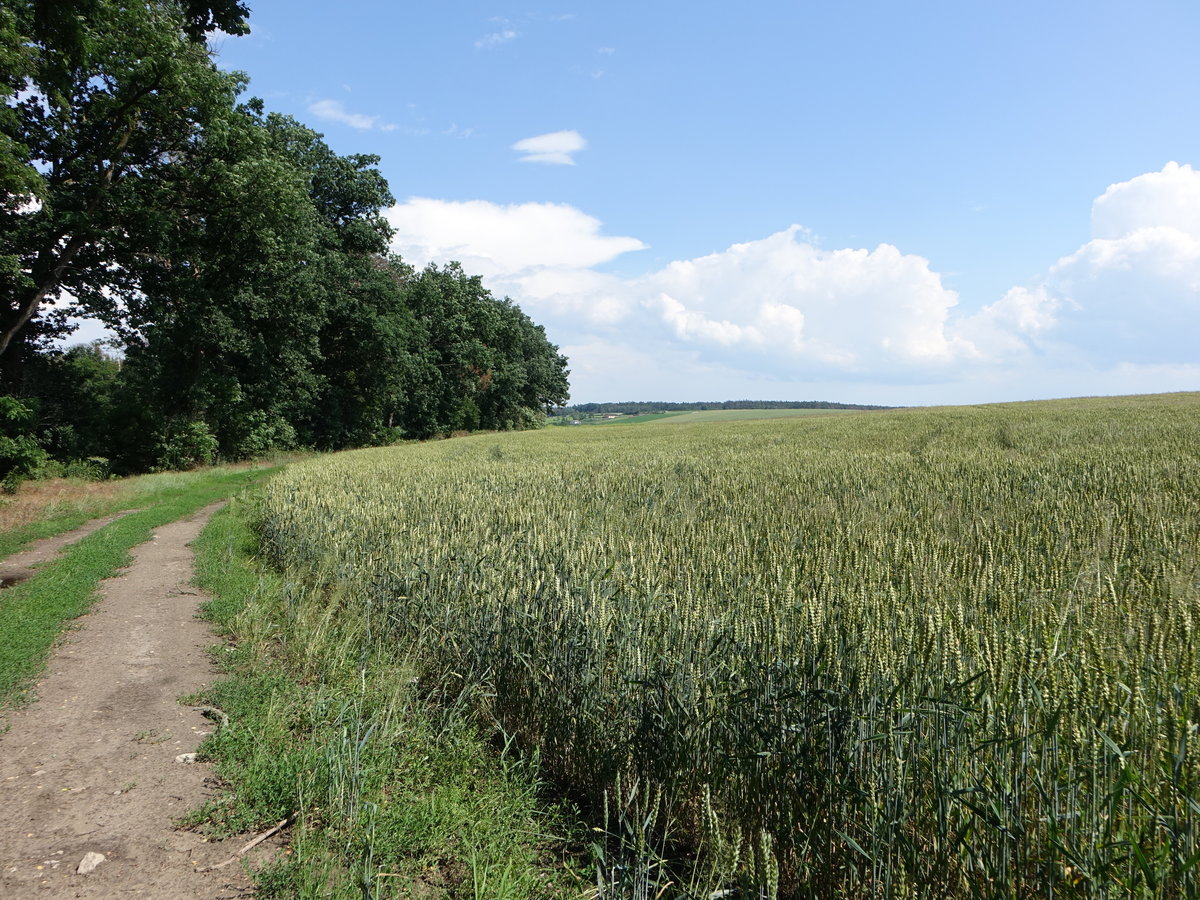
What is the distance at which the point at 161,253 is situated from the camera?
75.0 ft

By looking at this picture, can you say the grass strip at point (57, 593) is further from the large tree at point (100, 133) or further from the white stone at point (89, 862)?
the large tree at point (100, 133)

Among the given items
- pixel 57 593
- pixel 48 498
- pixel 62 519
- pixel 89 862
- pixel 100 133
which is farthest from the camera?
pixel 100 133

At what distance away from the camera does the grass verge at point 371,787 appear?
11.4 feet

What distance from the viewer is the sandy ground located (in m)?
3.52

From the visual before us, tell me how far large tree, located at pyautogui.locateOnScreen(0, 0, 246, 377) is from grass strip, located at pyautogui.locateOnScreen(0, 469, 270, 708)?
8661 mm

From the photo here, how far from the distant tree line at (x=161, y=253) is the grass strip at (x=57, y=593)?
8341 millimetres

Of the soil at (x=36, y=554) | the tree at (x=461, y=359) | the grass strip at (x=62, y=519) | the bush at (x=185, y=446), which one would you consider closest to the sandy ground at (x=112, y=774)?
the soil at (x=36, y=554)

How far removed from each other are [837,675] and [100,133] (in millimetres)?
26899

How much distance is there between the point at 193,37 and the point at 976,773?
2676 centimetres

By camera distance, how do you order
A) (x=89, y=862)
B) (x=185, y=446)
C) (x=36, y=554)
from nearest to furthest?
(x=89, y=862), (x=36, y=554), (x=185, y=446)

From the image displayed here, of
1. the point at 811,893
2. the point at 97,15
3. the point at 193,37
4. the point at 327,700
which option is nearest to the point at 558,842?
the point at 811,893

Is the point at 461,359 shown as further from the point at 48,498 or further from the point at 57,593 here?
the point at 57,593

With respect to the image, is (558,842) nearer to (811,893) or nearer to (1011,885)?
(811,893)

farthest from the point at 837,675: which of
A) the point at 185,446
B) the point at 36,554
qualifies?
the point at 185,446
